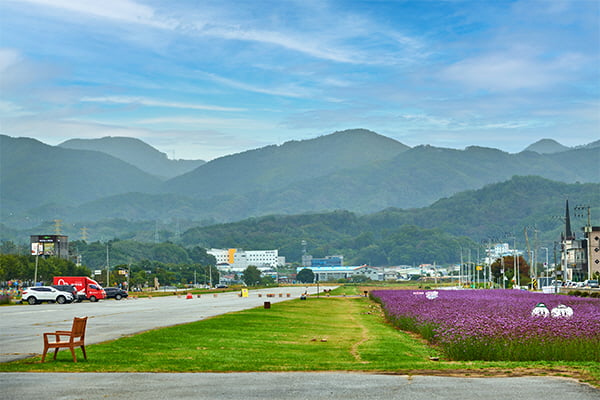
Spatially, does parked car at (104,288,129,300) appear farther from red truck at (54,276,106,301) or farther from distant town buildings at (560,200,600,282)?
distant town buildings at (560,200,600,282)

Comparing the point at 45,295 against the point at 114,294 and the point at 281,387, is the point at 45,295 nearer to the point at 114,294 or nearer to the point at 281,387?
the point at 114,294

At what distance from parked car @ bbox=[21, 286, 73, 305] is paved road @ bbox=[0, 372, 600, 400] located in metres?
63.5

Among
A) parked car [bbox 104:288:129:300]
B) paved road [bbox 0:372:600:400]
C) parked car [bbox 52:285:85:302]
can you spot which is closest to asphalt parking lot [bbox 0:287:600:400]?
paved road [bbox 0:372:600:400]

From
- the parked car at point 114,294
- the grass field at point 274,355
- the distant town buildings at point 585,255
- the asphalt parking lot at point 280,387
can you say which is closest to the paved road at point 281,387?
the asphalt parking lot at point 280,387

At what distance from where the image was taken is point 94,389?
60.1 ft

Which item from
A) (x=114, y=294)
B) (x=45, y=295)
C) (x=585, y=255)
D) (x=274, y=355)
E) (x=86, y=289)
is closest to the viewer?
(x=274, y=355)

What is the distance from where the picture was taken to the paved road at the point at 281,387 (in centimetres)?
1727

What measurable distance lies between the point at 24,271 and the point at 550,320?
478 feet

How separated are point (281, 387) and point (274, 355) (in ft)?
29.5

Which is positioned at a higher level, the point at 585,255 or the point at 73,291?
the point at 585,255

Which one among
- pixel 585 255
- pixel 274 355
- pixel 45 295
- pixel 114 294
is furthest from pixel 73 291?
pixel 585 255

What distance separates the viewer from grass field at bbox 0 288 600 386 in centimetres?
2194

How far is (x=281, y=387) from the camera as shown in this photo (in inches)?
730

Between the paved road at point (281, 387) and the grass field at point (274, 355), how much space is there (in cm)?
133
